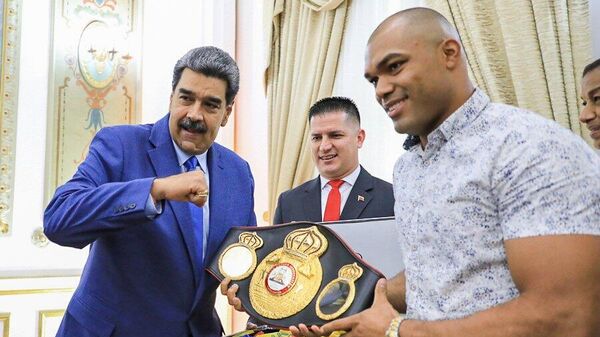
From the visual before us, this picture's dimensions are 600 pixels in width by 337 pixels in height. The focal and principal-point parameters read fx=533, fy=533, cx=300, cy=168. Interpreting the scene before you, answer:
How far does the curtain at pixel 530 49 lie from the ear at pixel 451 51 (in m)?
1.14

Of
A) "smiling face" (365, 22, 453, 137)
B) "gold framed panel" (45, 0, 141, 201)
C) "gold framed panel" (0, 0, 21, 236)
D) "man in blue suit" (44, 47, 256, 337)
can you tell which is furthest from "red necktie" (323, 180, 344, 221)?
"gold framed panel" (0, 0, 21, 236)

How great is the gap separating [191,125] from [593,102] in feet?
3.94

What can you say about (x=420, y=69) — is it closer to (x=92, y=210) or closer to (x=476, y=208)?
(x=476, y=208)

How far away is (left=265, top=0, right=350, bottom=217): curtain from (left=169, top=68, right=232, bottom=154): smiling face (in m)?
1.76

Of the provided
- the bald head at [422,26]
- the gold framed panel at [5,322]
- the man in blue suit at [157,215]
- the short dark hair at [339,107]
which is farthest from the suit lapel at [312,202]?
the gold framed panel at [5,322]

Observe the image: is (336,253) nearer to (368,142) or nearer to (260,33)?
(368,142)

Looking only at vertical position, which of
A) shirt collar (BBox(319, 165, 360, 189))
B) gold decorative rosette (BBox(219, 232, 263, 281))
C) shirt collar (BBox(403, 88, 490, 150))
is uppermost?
shirt collar (BBox(403, 88, 490, 150))

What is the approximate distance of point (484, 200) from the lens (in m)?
0.97

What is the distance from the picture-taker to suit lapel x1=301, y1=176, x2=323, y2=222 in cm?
234

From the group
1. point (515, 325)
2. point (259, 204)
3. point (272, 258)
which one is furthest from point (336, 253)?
point (259, 204)

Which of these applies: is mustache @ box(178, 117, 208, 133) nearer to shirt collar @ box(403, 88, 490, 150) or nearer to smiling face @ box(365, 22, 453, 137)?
smiling face @ box(365, 22, 453, 137)

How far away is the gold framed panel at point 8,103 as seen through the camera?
311cm

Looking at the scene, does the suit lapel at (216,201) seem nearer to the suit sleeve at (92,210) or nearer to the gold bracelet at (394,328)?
the suit sleeve at (92,210)

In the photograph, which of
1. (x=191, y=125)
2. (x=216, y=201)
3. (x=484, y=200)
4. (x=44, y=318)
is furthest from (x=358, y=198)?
(x=44, y=318)
